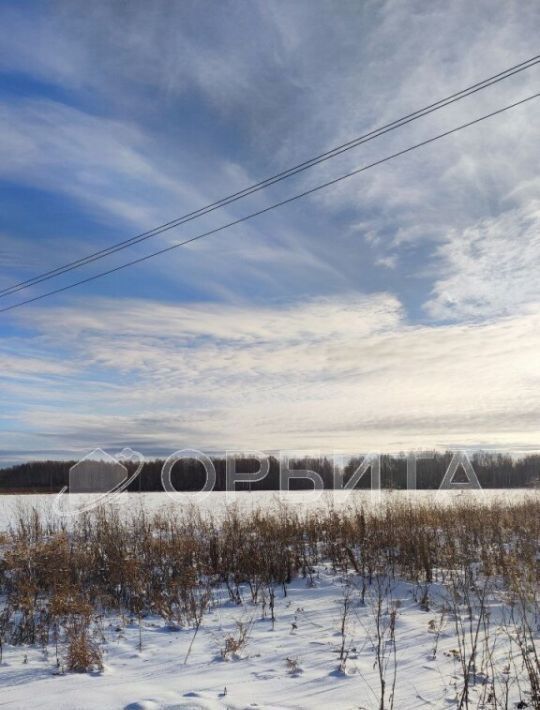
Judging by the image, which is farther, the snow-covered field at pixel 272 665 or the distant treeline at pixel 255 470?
the distant treeline at pixel 255 470

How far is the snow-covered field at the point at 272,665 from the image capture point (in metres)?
4.32

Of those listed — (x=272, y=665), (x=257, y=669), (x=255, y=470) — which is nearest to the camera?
(x=257, y=669)

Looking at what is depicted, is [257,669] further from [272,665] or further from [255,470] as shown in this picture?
[255,470]

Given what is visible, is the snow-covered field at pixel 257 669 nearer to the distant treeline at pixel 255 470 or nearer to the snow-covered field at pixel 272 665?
the snow-covered field at pixel 272 665

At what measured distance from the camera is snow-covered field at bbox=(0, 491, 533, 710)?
432 cm

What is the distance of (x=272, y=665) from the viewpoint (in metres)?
5.24

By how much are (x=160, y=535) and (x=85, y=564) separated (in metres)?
1.88

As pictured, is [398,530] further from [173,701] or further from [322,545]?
[173,701]

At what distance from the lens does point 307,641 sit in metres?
5.98

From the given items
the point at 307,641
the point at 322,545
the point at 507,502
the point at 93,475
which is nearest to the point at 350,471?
the point at 93,475

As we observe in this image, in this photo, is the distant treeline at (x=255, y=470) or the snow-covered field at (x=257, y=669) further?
the distant treeline at (x=255, y=470)

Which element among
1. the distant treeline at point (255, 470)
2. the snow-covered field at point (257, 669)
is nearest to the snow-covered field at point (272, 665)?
the snow-covered field at point (257, 669)

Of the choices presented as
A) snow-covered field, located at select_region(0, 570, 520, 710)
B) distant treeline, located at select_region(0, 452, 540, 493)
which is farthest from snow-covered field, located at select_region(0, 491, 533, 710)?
distant treeline, located at select_region(0, 452, 540, 493)

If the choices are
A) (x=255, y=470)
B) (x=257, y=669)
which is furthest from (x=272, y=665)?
(x=255, y=470)
